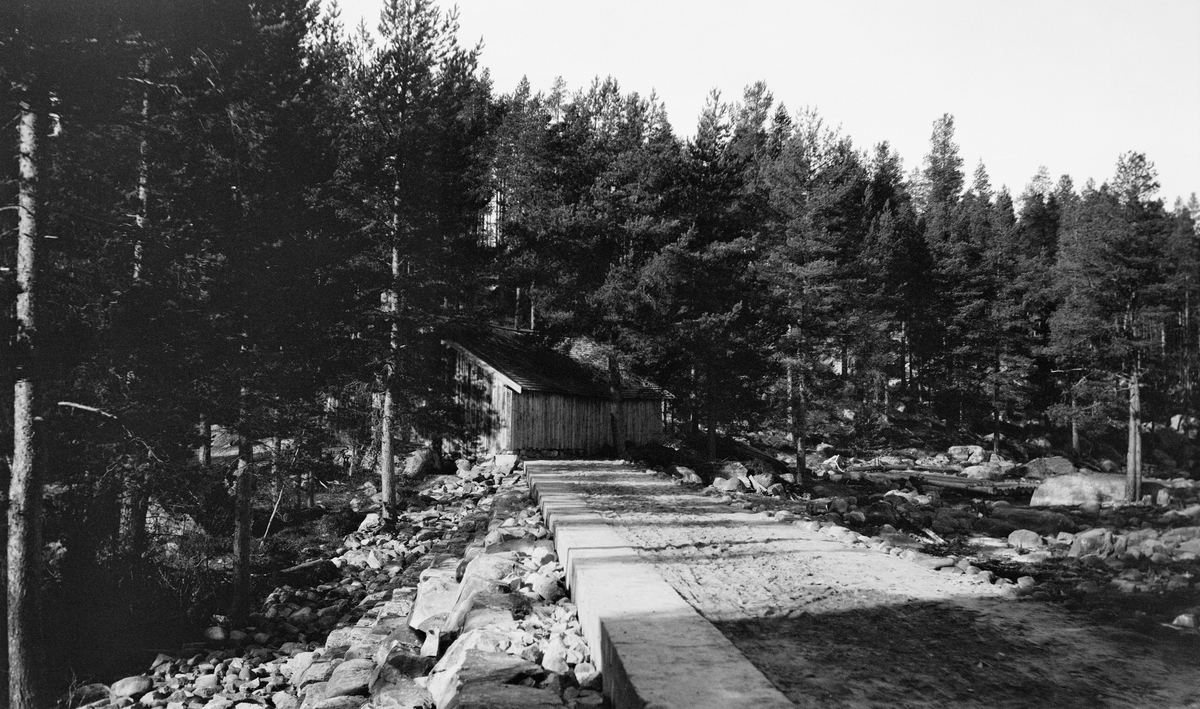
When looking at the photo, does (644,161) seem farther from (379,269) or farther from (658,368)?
(379,269)

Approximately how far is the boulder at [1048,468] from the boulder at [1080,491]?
9147 millimetres

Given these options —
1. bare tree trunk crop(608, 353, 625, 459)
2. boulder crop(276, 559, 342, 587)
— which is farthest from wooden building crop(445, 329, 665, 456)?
boulder crop(276, 559, 342, 587)

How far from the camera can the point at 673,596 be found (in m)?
6.62

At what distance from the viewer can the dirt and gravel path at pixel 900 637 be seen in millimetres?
4516

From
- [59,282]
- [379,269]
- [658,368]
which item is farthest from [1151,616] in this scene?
[658,368]

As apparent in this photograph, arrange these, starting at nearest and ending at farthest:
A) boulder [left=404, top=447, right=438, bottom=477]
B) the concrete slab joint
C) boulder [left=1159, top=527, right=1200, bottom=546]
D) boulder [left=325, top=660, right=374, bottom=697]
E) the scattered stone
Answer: the concrete slab joint
the scattered stone
boulder [left=325, top=660, right=374, bottom=697]
boulder [left=1159, top=527, right=1200, bottom=546]
boulder [left=404, top=447, right=438, bottom=477]

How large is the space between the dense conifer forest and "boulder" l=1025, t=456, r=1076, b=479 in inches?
155

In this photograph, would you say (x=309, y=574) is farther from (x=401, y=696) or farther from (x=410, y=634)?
(x=401, y=696)

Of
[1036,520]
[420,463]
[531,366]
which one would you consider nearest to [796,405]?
[1036,520]

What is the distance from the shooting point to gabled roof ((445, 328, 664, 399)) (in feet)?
81.7

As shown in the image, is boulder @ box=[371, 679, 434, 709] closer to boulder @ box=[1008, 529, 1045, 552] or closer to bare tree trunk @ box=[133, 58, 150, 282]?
bare tree trunk @ box=[133, 58, 150, 282]

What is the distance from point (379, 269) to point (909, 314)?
38.0 meters

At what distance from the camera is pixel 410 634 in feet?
A: 28.1

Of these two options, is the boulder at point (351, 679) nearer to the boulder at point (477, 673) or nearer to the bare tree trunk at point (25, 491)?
the boulder at point (477, 673)
